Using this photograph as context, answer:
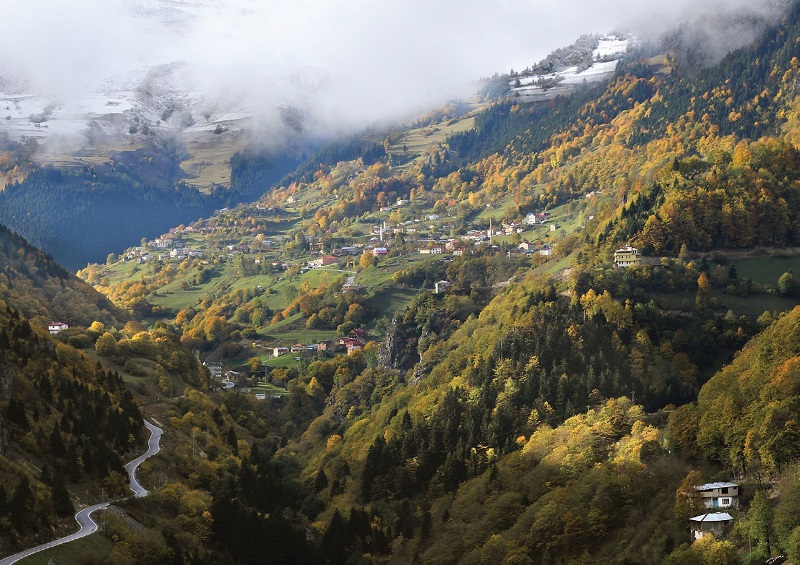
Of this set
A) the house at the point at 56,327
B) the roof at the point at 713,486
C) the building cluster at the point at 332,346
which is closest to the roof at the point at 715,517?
the roof at the point at 713,486

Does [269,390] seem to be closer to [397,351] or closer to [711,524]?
[397,351]

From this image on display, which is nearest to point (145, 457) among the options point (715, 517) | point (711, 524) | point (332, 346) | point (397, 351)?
point (711, 524)

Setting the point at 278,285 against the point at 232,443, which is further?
the point at 278,285

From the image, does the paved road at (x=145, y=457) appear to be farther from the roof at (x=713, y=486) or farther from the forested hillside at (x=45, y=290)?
the forested hillside at (x=45, y=290)

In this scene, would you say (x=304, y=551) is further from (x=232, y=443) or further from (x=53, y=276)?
(x=53, y=276)

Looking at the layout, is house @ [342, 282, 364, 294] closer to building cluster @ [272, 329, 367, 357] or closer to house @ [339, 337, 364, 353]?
building cluster @ [272, 329, 367, 357]

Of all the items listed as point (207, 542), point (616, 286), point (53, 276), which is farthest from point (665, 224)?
point (53, 276)
